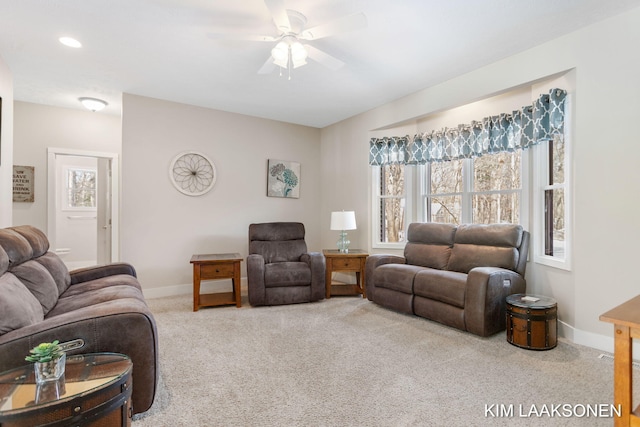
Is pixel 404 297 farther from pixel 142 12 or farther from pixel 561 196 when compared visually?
pixel 142 12

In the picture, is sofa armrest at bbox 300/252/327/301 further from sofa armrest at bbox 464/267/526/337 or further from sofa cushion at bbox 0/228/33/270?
sofa cushion at bbox 0/228/33/270

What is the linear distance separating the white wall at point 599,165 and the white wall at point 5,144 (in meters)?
4.79

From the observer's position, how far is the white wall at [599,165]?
2.43m

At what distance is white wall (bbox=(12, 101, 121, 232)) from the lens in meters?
4.34

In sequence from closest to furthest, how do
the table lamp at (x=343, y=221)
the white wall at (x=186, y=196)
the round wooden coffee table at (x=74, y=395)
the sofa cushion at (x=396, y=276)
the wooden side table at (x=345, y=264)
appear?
the round wooden coffee table at (x=74, y=395) < the sofa cushion at (x=396, y=276) < the white wall at (x=186, y=196) < the wooden side table at (x=345, y=264) < the table lamp at (x=343, y=221)

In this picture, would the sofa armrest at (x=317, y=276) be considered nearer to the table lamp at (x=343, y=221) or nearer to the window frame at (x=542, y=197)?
the table lamp at (x=343, y=221)

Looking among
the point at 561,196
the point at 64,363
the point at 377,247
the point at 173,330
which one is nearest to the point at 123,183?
the point at 173,330

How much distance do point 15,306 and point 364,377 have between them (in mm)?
1981

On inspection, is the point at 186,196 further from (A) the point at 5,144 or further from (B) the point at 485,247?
(B) the point at 485,247

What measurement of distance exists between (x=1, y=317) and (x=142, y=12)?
217cm

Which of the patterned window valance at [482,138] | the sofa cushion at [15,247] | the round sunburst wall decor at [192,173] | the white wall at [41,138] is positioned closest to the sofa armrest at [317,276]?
the patterned window valance at [482,138]

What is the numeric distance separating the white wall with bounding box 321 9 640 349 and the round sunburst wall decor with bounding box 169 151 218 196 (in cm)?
378

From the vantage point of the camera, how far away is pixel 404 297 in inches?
135

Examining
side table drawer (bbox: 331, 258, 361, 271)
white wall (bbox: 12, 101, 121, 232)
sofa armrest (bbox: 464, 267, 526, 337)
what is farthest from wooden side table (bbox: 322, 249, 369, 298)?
white wall (bbox: 12, 101, 121, 232)
